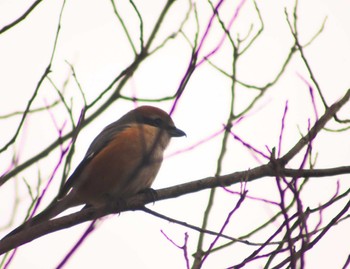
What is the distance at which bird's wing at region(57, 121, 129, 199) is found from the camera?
14.8ft

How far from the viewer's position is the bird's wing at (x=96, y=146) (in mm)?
4512

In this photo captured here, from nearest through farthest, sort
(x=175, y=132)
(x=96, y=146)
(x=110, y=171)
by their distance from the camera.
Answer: (x=110, y=171)
(x=96, y=146)
(x=175, y=132)

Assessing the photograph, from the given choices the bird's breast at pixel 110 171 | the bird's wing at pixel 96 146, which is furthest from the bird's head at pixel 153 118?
the bird's breast at pixel 110 171

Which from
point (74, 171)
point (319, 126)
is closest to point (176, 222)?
point (319, 126)

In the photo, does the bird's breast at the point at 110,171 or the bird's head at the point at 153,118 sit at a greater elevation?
the bird's head at the point at 153,118

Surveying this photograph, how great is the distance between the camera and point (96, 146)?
4961mm

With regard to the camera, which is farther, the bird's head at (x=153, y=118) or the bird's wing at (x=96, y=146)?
the bird's head at (x=153, y=118)

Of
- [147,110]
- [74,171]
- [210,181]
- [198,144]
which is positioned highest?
[147,110]

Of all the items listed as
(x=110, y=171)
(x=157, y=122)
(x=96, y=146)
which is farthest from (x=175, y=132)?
(x=110, y=171)

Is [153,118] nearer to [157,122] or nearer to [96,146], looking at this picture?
[157,122]

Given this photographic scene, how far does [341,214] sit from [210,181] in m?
1.05

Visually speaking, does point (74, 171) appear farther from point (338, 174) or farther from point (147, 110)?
point (338, 174)

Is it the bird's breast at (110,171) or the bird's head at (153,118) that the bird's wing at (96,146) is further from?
the bird's head at (153,118)

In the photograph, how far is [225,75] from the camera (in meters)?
3.67
